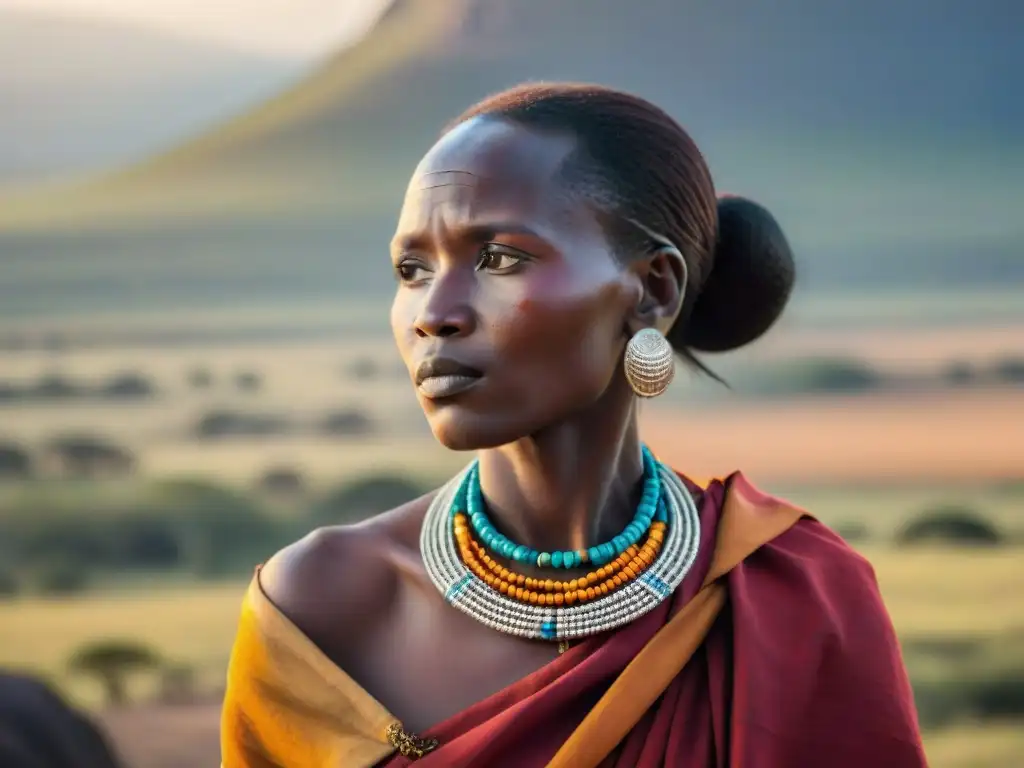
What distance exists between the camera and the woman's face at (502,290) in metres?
1.36

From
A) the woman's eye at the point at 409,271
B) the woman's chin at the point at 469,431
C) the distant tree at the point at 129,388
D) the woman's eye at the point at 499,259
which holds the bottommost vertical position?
the distant tree at the point at 129,388

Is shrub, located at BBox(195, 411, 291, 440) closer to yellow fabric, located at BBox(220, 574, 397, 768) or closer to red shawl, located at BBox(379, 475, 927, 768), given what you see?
yellow fabric, located at BBox(220, 574, 397, 768)

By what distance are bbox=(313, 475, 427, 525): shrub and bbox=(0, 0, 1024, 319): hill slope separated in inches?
33.3

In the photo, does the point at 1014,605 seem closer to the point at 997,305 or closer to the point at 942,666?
the point at 942,666

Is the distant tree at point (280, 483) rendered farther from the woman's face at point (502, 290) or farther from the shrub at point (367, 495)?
the woman's face at point (502, 290)

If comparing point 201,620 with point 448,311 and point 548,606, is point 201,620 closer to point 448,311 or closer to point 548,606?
point 548,606

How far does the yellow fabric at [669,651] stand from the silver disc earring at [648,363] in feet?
0.93

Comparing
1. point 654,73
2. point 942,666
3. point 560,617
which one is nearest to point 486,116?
point 560,617

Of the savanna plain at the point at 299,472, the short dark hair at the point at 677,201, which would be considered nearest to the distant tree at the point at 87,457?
the savanna plain at the point at 299,472

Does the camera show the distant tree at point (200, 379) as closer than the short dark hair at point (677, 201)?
No

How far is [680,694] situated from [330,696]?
1.47 feet

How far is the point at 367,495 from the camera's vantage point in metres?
4.38

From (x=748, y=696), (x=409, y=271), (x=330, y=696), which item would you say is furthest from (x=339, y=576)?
(x=748, y=696)

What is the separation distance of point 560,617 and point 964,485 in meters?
3.30
